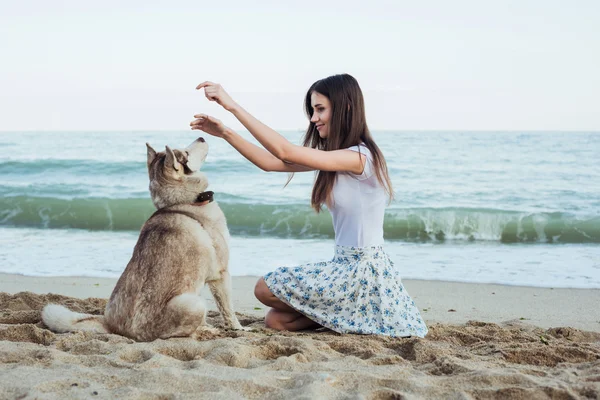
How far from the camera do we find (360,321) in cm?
443

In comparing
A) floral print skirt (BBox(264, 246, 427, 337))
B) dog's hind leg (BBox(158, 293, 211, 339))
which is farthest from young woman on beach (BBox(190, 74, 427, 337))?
dog's hind leg (BBox(158, 293, 211, 339))

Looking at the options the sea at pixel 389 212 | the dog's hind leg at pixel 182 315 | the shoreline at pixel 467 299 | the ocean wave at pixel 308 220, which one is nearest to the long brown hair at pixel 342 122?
the sea at pixel 389 212

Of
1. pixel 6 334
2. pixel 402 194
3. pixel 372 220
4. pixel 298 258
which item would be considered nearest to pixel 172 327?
pixel 6 334

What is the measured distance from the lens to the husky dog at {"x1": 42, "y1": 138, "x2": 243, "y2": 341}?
402 centimetres

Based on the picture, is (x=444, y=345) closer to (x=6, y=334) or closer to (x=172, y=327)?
(x=172, y=327)

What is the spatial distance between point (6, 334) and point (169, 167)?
5.00 feet

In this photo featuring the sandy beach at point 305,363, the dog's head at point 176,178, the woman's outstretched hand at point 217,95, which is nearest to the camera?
the sandy beach at point 305,363

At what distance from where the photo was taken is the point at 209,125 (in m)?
4.12

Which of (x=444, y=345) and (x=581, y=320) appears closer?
(x=444, y=345)

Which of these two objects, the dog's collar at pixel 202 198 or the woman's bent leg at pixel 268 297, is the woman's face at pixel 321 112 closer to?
the dog's collar at pixel 202 198

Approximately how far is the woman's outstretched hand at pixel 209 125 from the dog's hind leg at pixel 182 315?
41.5 inches

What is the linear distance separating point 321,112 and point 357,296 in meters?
1.31

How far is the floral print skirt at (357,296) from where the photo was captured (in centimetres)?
439

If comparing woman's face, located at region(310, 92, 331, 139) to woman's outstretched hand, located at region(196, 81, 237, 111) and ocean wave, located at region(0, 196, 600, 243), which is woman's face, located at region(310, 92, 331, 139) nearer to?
woman's outstretched hand, located at region(196, 81, 237, 111)
